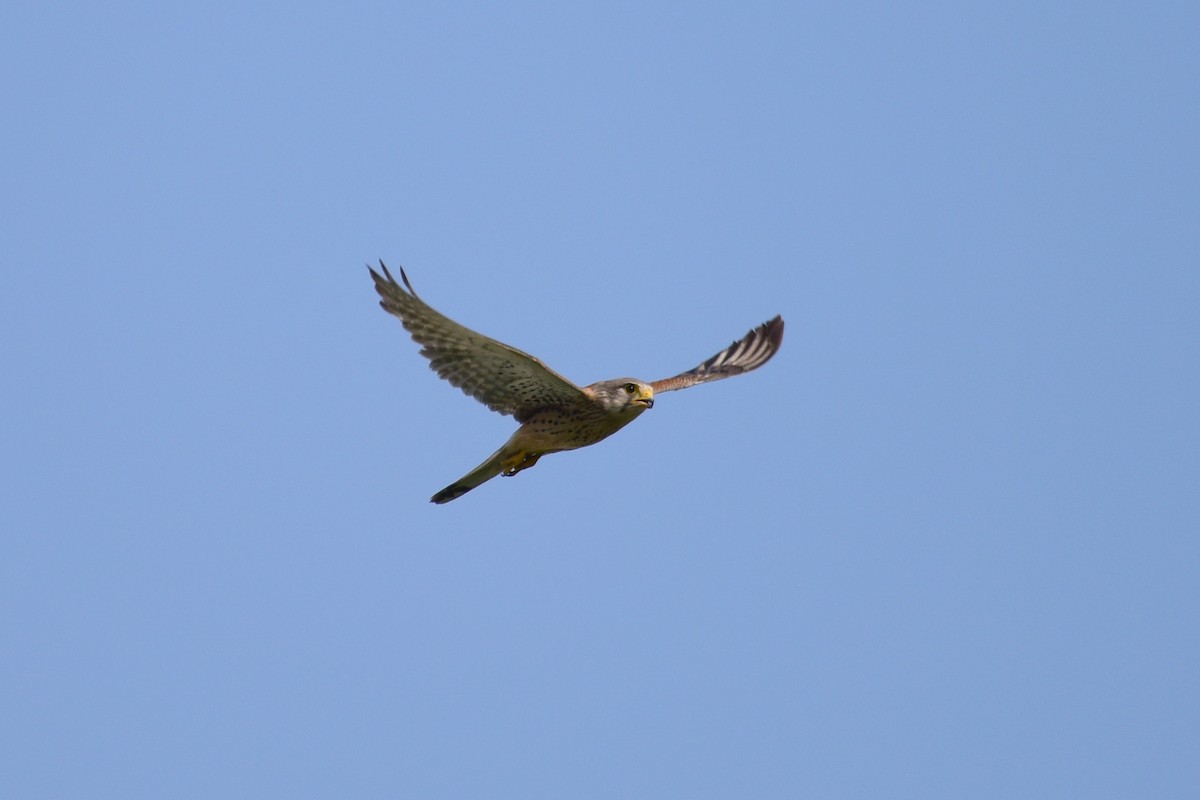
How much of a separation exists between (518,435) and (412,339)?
3.85 feet

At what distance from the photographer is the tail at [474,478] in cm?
1238

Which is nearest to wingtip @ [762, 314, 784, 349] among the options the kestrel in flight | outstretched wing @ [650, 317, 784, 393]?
outstretched wing @ [650, 317, 784, 393]

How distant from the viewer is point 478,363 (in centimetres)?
1170

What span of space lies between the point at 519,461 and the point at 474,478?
55cm

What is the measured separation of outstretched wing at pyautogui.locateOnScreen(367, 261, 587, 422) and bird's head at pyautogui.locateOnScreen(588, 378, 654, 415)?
152mm

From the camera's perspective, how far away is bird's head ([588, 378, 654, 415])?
11820mm

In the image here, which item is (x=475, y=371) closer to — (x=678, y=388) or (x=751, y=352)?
(x=678, y=388)

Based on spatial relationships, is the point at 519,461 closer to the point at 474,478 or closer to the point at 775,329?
the point at 474,478

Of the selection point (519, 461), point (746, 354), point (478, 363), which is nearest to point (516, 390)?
point (478, 363)

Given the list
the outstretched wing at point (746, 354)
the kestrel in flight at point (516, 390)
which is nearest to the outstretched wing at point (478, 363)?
the kestrel in flight at point (516, 390)

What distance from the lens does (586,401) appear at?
1180 centimetres

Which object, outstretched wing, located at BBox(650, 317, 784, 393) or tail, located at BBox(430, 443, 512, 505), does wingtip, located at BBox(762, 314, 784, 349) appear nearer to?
outstretched wing, located at BBox(650, 317, 784, 393)

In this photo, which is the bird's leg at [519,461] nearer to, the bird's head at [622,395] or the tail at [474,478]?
the tail at [474,478]

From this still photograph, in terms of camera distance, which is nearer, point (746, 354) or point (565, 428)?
point (565, 428)
